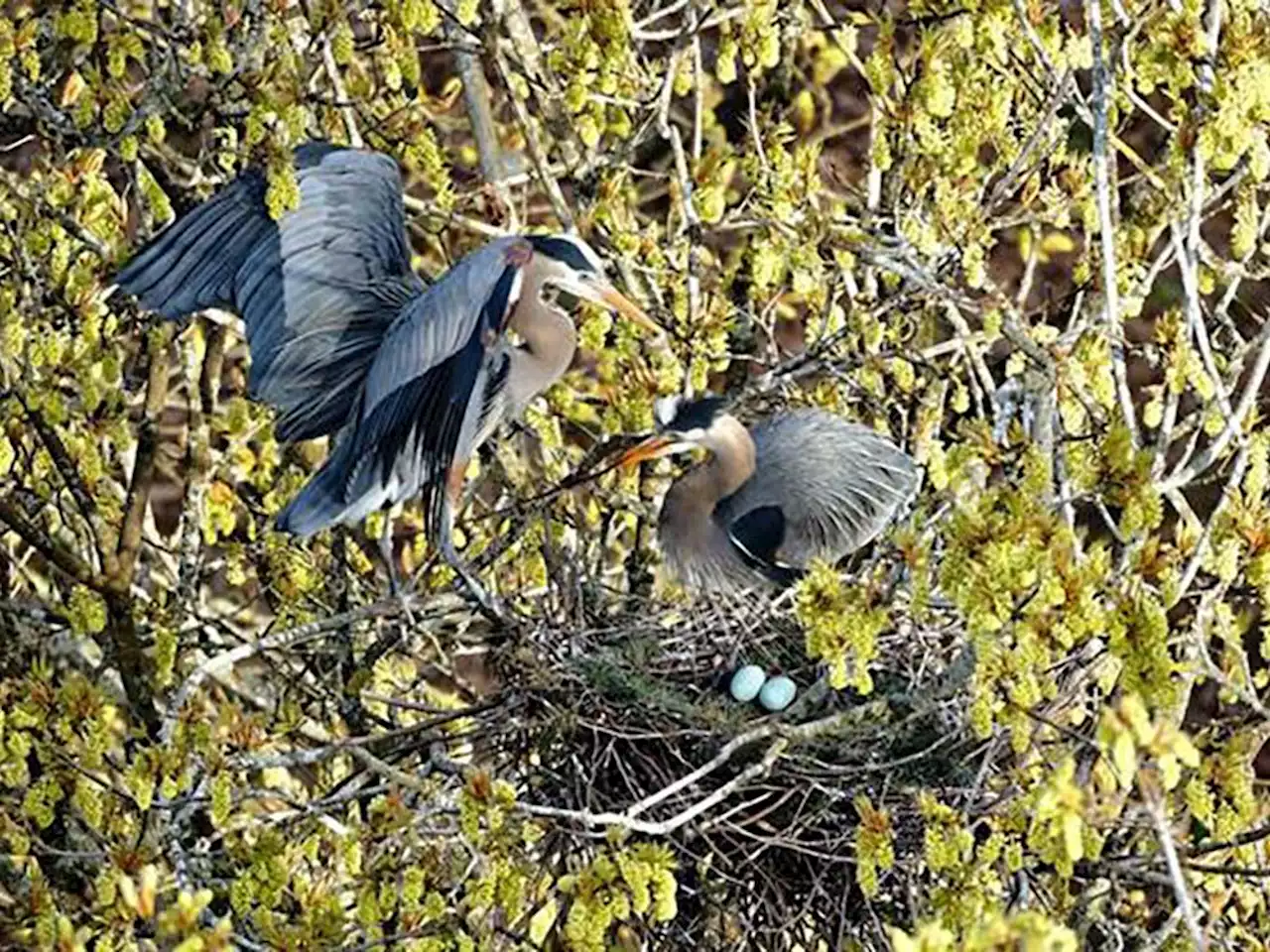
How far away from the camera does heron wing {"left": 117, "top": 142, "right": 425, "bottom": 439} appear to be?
15.5 feet

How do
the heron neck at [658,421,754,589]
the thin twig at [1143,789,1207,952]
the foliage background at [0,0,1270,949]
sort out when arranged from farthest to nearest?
the heron neck at [658,421,754,589], the foliage background at [0,0,1270,949], the thin twig at [1143,789,1207,952]

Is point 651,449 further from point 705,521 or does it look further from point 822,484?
point 822,484

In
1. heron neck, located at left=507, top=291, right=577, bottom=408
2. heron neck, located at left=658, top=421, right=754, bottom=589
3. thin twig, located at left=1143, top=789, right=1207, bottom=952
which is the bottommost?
heron neck, located at left=658, top=421, right=754, bottom=589

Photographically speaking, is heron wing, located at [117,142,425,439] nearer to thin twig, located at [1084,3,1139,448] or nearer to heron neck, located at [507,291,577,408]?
heron neck, located at [507,291,577,408]

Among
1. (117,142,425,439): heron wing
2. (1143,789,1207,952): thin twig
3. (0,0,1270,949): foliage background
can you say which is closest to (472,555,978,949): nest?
(0,0,1270,949): foliage background

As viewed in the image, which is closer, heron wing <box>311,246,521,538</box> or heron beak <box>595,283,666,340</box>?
heron wing <box>311,246,521,538</box>

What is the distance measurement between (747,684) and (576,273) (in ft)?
2.34

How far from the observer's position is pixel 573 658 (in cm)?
443

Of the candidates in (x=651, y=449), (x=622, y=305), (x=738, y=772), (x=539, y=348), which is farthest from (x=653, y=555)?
(x=738, y=772)

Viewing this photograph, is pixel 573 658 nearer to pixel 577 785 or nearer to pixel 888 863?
pixel 577 785

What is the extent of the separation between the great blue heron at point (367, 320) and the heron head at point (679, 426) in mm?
186

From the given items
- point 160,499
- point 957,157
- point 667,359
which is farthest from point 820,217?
point 160,499

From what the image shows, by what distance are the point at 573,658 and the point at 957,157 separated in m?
0.99

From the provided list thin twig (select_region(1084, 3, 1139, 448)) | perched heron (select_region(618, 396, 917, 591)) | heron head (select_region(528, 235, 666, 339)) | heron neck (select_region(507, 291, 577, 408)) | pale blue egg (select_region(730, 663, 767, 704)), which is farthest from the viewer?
perched heron (select_region(618, 396, 917, 591))
